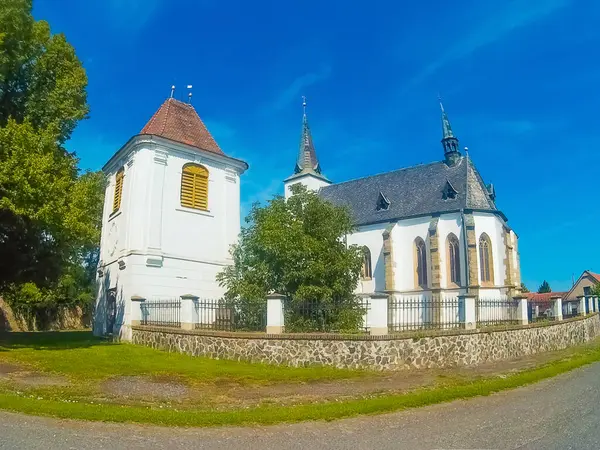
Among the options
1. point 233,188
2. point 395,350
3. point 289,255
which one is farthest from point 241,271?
point 395,350

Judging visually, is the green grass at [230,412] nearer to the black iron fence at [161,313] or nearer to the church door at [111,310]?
the black iron fence at [161,313]

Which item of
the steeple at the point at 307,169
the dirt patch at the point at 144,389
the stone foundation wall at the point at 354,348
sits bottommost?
the dirt patch at the point at 144,389

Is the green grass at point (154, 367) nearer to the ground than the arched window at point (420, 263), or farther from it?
nearer to the ground

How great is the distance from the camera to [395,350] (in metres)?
12.3

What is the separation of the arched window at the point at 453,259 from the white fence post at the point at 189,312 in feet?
69.0

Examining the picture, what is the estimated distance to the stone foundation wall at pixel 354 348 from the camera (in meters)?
12.2

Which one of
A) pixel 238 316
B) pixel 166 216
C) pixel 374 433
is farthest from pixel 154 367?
pixel 166 216

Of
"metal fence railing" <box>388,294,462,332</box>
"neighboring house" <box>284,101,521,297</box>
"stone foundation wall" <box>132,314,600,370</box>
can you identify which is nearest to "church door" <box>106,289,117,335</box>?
"stone foundation wall" <box>132,314,600,370</box>

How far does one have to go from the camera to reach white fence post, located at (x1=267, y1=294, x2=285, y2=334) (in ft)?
42.3

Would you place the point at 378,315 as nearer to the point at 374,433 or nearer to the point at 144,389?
the point at 144,389

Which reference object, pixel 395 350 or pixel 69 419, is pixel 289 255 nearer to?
pixel 395 350

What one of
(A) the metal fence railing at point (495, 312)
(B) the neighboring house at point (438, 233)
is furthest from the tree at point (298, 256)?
(B) the neighboring house at point (438, 233)

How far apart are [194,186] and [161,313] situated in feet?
20.9

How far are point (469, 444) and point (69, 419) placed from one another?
537cm
